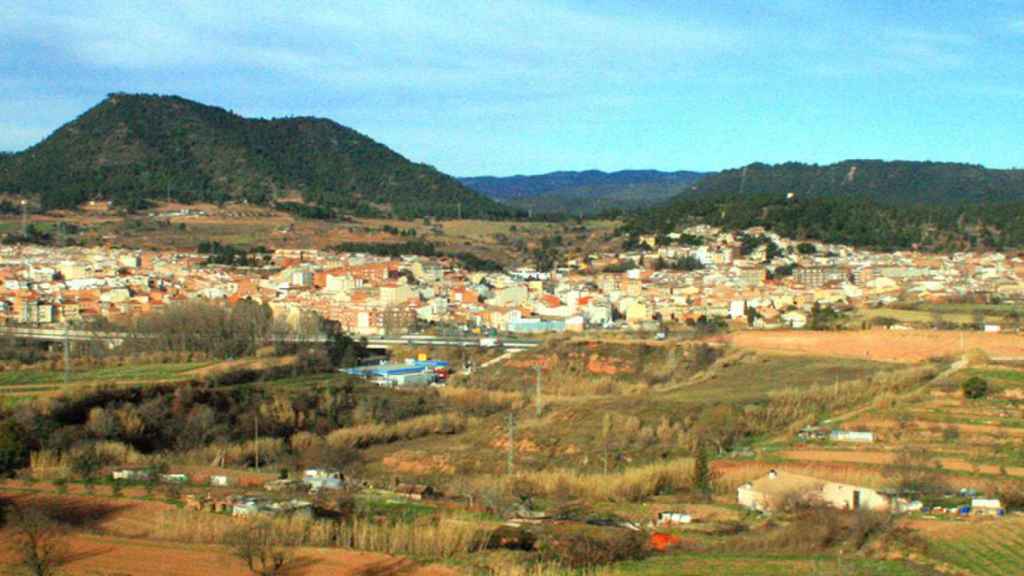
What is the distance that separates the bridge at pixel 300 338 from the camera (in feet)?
144

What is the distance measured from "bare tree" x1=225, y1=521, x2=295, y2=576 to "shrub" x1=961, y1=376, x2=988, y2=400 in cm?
1643

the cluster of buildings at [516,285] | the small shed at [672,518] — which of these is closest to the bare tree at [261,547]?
the small shed at [672,518]

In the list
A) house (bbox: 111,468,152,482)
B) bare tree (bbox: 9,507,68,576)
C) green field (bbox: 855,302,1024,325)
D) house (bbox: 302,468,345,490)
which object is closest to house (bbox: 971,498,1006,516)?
house (bbox: 302,468,345,490)

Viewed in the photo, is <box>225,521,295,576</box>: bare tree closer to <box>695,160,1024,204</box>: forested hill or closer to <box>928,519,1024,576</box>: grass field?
<box>928,519,1024,576</box>: grass field

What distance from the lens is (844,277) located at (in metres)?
66.8

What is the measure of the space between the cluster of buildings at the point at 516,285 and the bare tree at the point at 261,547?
3381cm

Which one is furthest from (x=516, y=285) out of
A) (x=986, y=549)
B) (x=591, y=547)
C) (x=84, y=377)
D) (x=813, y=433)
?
(x=591, y=547)

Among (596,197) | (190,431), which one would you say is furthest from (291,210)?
(596,197)

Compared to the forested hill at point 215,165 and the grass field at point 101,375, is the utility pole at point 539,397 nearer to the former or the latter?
the grass field at point 101,375

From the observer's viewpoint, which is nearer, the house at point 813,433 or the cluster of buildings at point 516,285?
the house at point 813,433

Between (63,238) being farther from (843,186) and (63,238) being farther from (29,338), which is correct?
(843,186)

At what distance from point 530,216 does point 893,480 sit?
8942 centimetres

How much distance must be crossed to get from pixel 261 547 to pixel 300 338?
32.6 meters

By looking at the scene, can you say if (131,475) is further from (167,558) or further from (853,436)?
(853,436)
